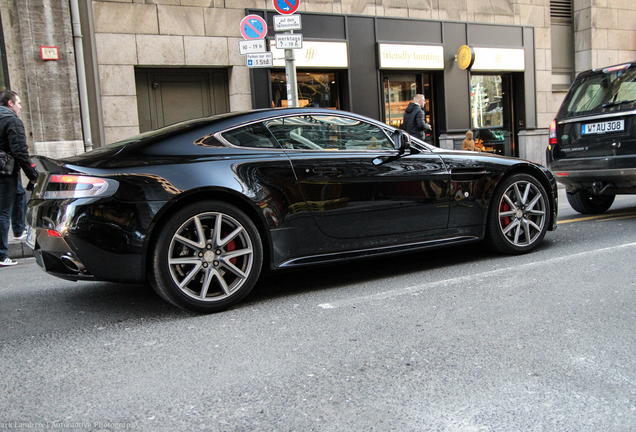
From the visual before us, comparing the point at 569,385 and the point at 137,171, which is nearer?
the point at 569,385

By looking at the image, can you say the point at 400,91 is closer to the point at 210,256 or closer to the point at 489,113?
the point at 489,113

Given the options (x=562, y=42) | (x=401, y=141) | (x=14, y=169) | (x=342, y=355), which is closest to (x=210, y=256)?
(x=342, y=355)

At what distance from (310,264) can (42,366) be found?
1840 millimetres

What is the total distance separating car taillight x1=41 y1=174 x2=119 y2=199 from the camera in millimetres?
3482

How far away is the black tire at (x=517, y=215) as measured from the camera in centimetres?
506

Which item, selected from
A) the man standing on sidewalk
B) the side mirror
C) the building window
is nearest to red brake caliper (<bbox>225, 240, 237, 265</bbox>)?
the side mirror

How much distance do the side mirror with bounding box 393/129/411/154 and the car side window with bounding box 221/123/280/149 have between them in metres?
0.99

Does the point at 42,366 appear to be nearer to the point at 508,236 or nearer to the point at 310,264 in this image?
the point at 310,264

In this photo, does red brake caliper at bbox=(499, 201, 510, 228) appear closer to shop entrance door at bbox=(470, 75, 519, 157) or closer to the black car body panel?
the black car body panel

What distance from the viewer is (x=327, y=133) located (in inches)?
173

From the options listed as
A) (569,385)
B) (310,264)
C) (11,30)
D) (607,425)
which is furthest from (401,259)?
(11,30)

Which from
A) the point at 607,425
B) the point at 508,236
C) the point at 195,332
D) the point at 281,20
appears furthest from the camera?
the point at 281,20

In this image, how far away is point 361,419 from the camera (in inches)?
89.7

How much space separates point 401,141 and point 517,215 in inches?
56.0
